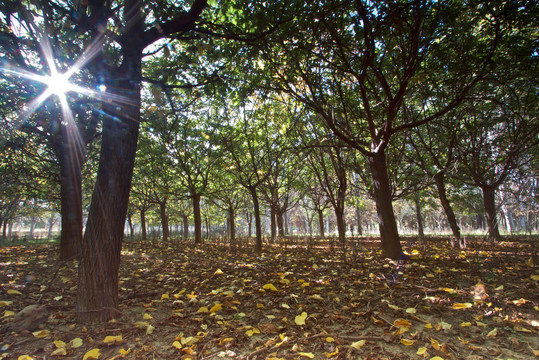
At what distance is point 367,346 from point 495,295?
2370 mm

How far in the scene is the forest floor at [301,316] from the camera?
242 cm

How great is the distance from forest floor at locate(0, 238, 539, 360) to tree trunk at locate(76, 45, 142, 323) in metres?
0.28

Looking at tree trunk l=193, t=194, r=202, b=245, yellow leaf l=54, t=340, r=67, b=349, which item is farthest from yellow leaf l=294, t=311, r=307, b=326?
tree trunk l=193, t=194, r=202, b=245

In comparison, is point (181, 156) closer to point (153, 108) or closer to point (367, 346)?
point (153, 108)

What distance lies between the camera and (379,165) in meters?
6.16

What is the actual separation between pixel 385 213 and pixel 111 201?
5.32m

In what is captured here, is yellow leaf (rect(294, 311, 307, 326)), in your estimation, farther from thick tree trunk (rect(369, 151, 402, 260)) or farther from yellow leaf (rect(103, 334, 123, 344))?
thick tree trunk (rect(369, 151, 402, 260))

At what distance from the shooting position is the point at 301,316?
297 cm

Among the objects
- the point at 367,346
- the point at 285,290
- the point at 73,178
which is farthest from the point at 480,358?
the point at 73,178

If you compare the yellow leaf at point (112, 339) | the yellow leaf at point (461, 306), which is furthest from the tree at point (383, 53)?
the yellow leaf at point (112, 339)

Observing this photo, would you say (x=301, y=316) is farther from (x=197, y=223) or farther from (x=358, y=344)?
(x=197, y=223)

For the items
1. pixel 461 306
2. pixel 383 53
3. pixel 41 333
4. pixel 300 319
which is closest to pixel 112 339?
pixel 41 333

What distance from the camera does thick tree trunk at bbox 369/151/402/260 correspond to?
19.6 ft

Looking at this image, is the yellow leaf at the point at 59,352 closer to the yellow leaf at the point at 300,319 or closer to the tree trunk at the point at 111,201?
the tree trunk at the point at 111,201
